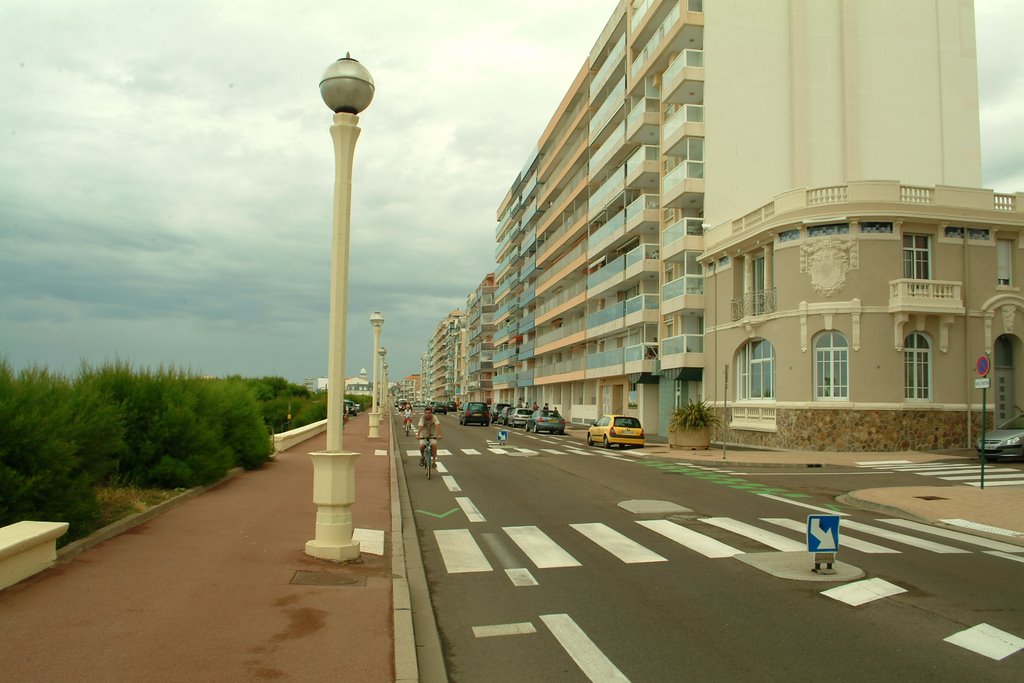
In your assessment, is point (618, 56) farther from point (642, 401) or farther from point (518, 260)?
point (518, 260)


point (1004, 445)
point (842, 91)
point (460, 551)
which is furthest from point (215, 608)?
point (842, 91)

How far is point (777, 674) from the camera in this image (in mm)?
5020

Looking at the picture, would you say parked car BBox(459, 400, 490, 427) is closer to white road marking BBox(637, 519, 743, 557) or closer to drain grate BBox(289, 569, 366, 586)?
white road marking BBox(637, 519, 743, 557)

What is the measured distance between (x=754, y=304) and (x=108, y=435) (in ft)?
83.3

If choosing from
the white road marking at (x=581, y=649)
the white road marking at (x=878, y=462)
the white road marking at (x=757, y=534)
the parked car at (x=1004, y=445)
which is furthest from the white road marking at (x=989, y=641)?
the parked car at (x=1004, y=445)

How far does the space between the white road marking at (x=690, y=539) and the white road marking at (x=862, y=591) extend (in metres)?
1.72

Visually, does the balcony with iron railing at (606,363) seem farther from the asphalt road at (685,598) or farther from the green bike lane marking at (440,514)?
the green bike lane marking at (440,514)

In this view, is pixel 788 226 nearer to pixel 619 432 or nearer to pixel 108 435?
pixel 619 432

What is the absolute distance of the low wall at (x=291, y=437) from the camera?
22.6 meters

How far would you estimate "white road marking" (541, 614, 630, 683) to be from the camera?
5.04 meters

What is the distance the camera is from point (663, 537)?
10102 mm

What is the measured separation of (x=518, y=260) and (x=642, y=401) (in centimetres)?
4574

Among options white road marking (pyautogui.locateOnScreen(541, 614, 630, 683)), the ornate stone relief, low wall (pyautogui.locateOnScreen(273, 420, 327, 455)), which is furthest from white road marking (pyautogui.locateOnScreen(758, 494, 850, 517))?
the ornate stone relief

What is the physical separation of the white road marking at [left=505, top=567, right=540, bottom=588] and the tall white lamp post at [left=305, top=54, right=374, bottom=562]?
1644 mm
